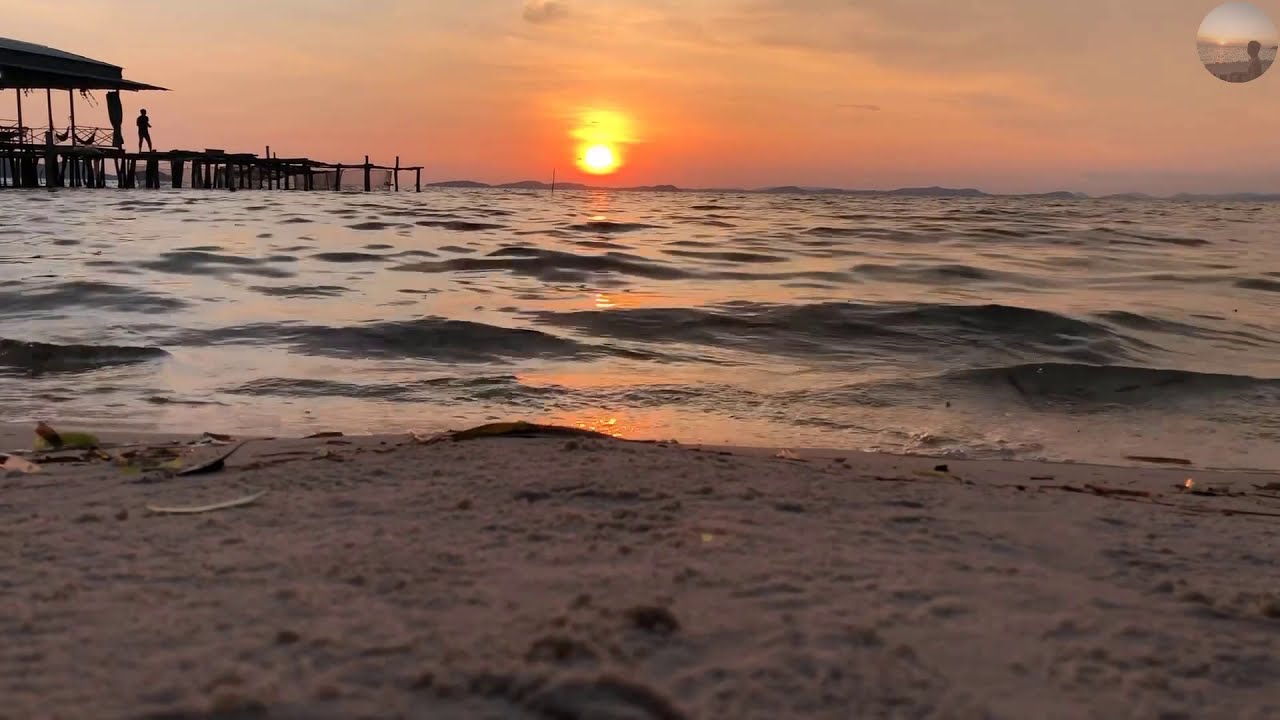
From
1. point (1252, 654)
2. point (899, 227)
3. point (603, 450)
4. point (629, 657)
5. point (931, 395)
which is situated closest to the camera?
point (629, 657)

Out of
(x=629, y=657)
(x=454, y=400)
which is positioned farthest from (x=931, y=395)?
(x=629, y=657)

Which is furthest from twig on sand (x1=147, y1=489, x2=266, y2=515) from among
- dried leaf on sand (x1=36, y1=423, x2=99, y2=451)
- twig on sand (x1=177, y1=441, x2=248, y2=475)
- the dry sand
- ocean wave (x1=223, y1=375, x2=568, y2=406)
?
ocean wave (x1=223, y1=375, x2=568, y2=406)

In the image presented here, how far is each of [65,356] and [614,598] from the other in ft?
16.1

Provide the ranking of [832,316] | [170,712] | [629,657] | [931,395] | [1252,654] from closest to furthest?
[170,712]
[629,657]
[1252,654]
[931,395]
[832,316]

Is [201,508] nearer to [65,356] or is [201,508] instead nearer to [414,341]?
[65,356]

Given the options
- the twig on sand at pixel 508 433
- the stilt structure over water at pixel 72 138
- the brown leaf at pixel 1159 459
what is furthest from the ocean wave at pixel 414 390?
the stilt structure over water at pixel 72 138

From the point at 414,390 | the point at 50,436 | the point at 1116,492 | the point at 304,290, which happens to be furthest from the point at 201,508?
the point at 304,290

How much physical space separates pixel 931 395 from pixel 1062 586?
3.48 m

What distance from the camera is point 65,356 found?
536cm

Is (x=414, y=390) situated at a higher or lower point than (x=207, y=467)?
lower

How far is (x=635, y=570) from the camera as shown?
1.93 meters

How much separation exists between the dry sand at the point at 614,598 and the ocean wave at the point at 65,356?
114 inches

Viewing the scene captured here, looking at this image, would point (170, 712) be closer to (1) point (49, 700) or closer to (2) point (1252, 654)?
(1) point (49, 700)

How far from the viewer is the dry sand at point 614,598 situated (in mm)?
1436
